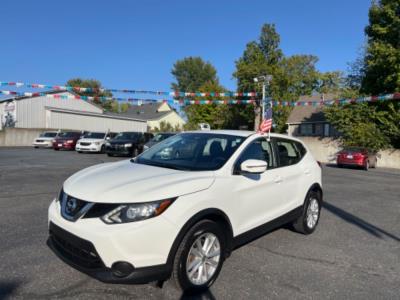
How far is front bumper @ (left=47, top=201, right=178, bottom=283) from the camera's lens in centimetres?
Result: 279

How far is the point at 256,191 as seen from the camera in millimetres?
4043

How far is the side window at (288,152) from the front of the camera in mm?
4824

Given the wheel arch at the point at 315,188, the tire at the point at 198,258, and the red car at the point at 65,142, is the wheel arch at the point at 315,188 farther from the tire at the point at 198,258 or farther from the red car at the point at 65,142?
the red car at the point at 65,142

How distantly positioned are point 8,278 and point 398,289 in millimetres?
4159

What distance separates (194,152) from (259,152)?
88 centimetres

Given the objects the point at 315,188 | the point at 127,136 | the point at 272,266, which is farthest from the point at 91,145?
the point at 272,266

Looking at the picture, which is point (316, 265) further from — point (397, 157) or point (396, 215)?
point (397, 157)

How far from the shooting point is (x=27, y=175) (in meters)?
10.6

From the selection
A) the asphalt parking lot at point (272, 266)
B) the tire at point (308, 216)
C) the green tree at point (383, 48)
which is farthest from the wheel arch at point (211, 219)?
the green tree at point (383, 48)

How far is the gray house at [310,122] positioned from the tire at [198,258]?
35237 millimetres

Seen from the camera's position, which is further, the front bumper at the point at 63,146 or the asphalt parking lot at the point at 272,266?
the front bumper at the point at 63,146

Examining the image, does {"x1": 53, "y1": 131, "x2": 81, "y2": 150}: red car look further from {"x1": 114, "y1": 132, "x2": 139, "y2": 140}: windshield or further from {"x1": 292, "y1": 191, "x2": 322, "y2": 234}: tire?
{"x1": 292, "y1": 191, "x2": 322, "y2": 234}: tire

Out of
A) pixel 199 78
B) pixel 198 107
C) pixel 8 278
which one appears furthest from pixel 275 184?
pixel 199 78

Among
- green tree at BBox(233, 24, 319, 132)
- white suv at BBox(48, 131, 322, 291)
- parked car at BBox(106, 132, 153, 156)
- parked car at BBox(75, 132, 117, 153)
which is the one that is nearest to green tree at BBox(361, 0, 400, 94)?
green tree at BBox(233, 24, 319, 132)
